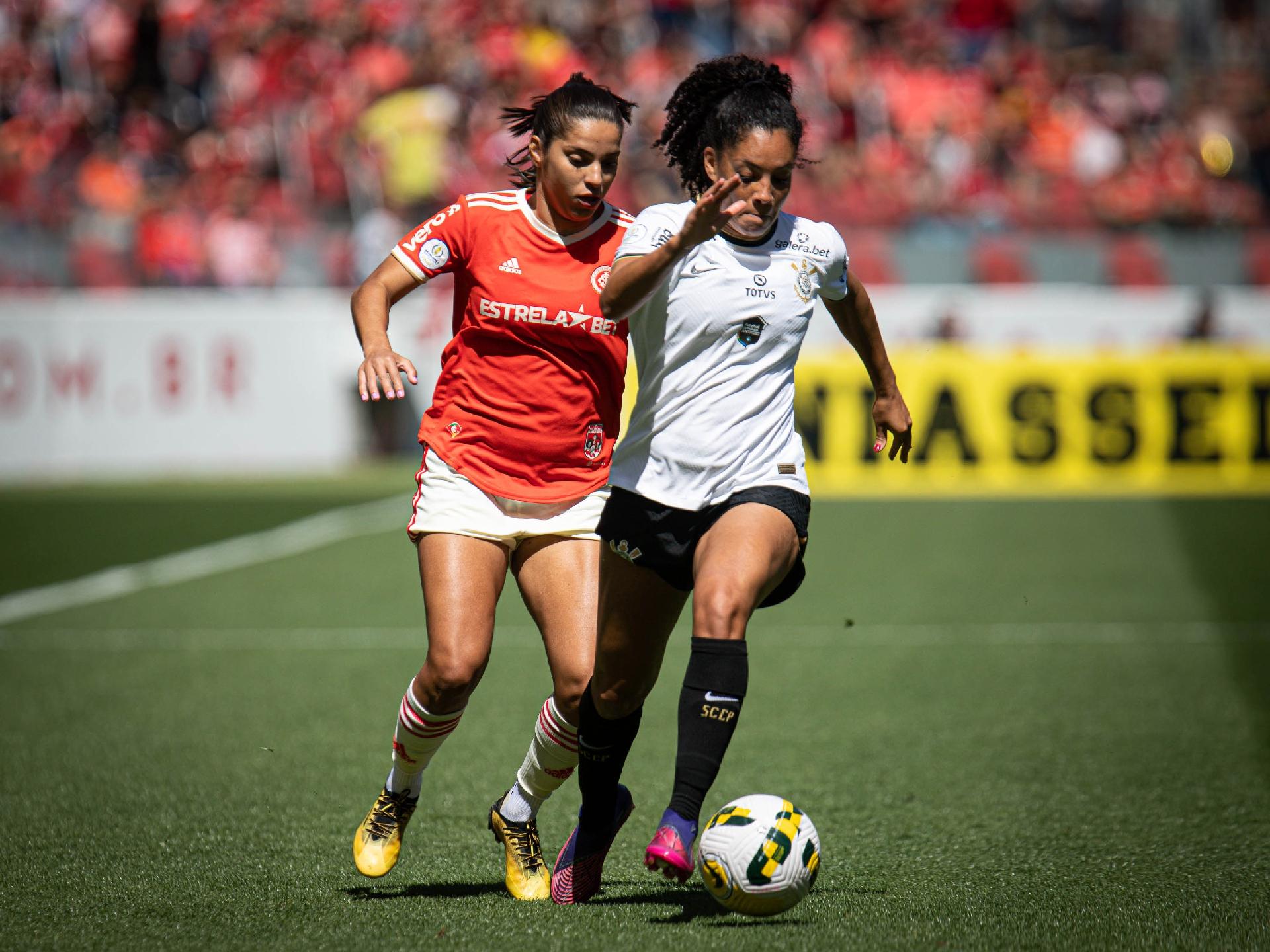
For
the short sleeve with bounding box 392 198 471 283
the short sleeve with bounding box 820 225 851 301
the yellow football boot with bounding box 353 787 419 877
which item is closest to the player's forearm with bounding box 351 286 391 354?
the short sleeve with bounding box 392 198 471 283

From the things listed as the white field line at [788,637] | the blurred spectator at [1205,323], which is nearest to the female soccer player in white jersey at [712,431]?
the white field line at [788,637]

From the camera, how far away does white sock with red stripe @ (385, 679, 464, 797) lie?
4527 mm

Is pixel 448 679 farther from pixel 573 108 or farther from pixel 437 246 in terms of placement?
pixel 573 108

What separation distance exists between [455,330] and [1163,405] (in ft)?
42.8

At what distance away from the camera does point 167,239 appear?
717 inches

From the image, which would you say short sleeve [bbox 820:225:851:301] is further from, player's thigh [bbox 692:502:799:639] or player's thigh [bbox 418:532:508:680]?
player's thigh [bbox 418:532:508:680]

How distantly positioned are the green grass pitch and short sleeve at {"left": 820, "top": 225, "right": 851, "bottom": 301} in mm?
1611

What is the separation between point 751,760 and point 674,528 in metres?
2.24

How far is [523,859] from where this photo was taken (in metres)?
4.53

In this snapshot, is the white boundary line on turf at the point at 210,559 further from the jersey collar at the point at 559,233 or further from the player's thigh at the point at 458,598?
the jersey collar at the point at 559,233

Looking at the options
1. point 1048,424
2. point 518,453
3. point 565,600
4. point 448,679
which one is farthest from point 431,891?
point 1048,424

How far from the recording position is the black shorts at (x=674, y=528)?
162 inches

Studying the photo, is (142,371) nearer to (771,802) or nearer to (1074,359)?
(1074,359)

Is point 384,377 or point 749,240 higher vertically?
point 749,240
